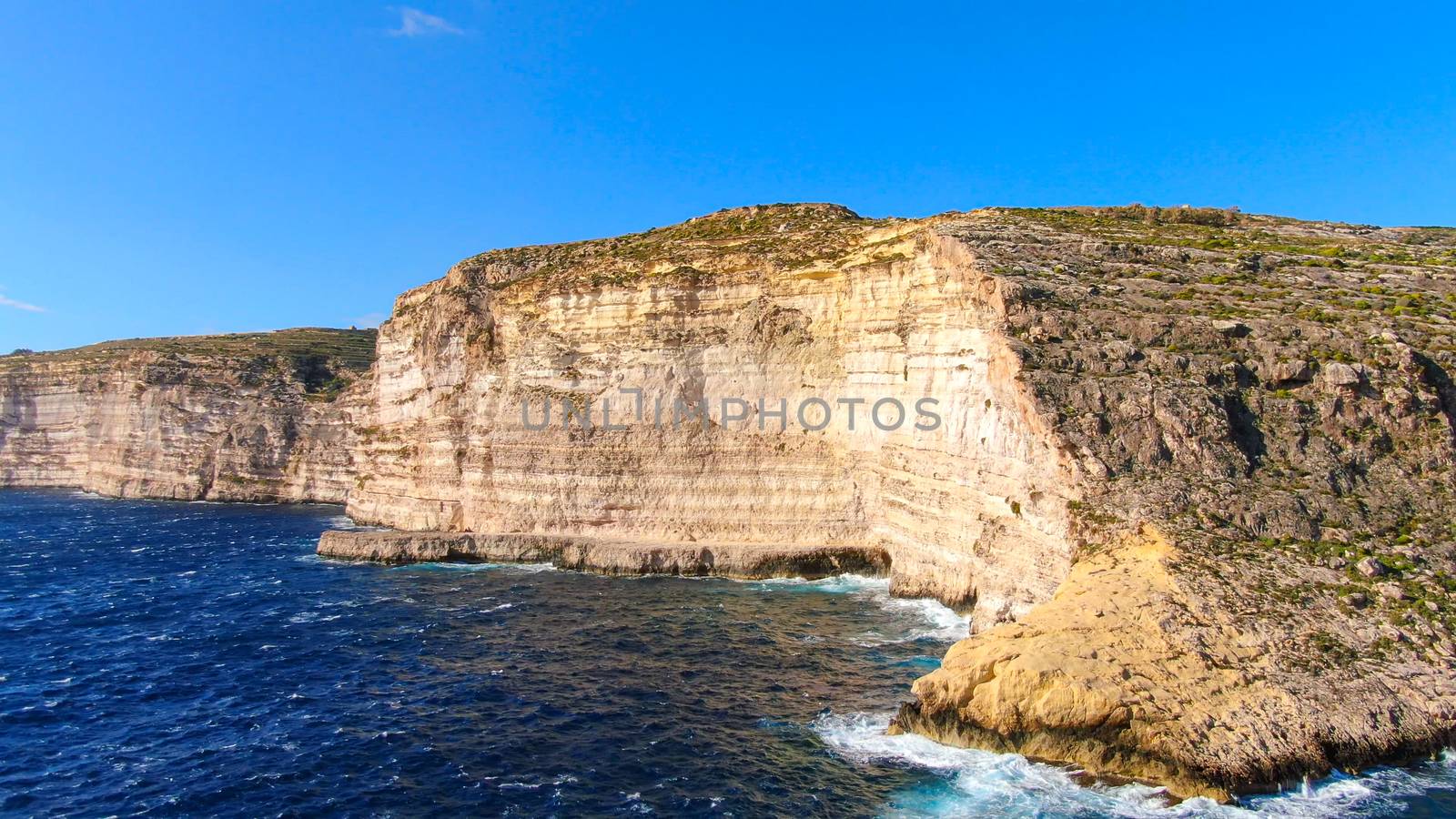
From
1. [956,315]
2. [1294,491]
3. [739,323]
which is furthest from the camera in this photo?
[739,323]

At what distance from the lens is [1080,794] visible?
1659 centimetres

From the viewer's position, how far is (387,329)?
191 ft

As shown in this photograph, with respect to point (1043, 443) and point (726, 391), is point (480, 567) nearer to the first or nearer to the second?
point (726, 391)

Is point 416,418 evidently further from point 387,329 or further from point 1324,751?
point 1324,751

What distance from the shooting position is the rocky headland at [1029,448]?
1858cm

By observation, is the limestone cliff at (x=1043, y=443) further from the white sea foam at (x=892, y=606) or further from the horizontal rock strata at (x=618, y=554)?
the white sea foam at (x=892, y=606)

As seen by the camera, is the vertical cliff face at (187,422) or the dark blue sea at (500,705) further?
the vertical cliff face at (187,422)

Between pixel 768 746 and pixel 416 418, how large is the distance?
128 feet

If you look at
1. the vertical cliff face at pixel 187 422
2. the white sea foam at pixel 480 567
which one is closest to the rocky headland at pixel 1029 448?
the white sea foam at pixel 480 567

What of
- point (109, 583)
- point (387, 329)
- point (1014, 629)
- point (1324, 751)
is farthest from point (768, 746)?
point (387, 329)

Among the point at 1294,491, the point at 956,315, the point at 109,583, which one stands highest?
the point at 956,315

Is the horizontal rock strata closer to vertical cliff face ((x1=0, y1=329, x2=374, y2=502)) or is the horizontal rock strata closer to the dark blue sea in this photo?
the dark blue sea

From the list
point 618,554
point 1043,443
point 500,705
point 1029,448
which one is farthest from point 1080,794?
point 618,554

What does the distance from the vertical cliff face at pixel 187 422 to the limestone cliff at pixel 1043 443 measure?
20997 millimetres
